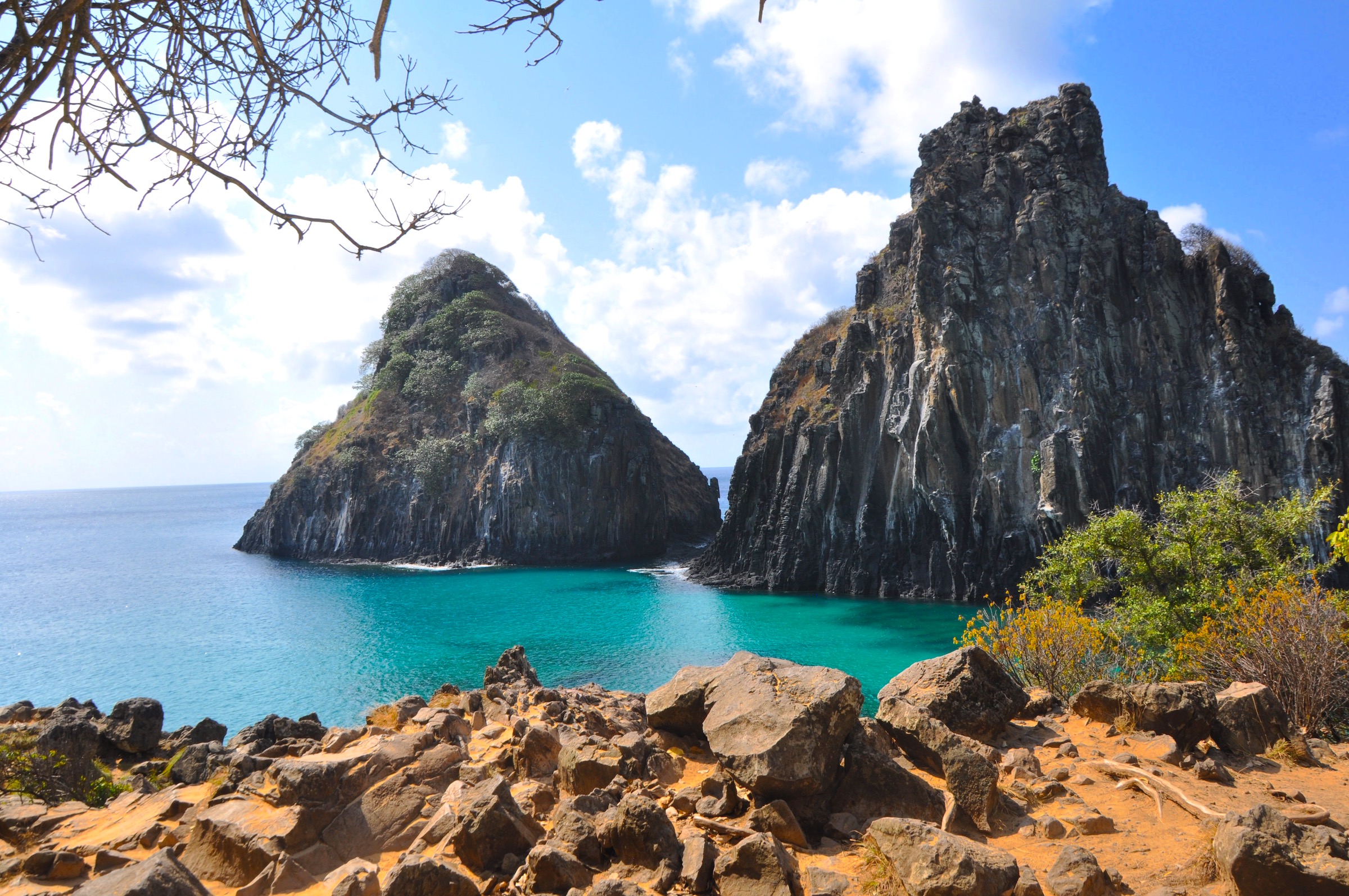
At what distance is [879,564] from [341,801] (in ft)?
139

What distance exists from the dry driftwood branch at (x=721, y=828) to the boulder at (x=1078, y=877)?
2.26m

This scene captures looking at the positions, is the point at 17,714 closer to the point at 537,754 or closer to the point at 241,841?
the point at 241,841

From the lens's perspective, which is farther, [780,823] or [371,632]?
[371,632]

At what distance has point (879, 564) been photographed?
4606 centimetres

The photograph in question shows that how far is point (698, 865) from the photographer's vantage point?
5.38m

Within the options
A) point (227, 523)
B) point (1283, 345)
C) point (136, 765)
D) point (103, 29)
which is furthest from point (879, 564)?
point (227, 523)

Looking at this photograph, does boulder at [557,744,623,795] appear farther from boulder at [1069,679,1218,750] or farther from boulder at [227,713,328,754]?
boulder at [1069,679,1218,750]

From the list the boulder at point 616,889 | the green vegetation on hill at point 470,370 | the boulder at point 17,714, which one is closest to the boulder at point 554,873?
the boulder at point 616,889

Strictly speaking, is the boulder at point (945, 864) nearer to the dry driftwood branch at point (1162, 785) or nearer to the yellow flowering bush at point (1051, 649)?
the dry driftwood branch at point (1162, 785)

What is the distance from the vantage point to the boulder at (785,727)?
630 cm

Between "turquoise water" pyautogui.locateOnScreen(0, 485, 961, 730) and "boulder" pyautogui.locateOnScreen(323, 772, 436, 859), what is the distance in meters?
17.9

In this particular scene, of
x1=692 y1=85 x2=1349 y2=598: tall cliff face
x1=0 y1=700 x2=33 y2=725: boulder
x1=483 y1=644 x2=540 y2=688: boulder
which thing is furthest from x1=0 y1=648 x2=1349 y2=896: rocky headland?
x1=692 y1=85 x2=1349 y2=598: tall cliff face

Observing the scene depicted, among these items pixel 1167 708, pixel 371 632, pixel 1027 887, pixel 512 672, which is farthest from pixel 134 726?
pixel 371 632

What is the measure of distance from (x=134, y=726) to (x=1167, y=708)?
684 inches
